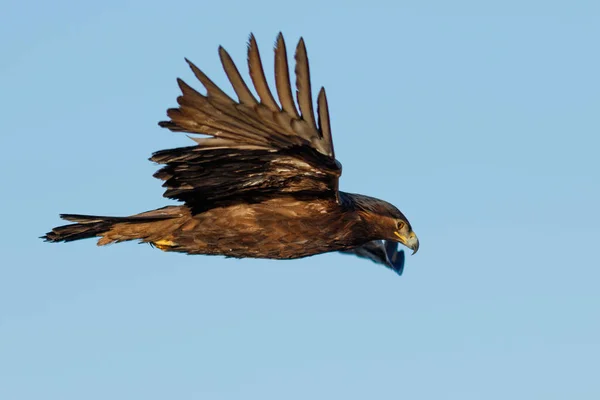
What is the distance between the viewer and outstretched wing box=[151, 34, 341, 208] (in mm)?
8523

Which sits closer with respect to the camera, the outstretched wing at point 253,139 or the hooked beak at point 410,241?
the outstretched wing at point 253,139

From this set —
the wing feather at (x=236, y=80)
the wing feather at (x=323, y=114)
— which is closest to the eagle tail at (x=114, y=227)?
the wing feather at (x=236, y=80)

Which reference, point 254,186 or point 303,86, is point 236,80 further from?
point 254,186

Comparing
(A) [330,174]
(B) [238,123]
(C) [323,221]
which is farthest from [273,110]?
(C) [323,221]

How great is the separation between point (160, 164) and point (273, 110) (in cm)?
103

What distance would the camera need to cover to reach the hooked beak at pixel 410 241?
1048cm

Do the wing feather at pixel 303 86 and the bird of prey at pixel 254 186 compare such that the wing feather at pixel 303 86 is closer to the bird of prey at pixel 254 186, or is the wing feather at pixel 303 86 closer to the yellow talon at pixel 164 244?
the bird of prey at pixel 254 186

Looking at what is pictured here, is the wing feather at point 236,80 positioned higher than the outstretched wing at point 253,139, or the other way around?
the wing feather at point 236,80

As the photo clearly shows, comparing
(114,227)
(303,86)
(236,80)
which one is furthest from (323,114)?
(114,227)

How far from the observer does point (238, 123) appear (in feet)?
28.7

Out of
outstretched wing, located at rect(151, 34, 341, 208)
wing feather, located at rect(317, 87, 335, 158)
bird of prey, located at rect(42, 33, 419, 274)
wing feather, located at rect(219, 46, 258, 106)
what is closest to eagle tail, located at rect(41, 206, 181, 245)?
bird of prey, located at rect(42, 33, 419, 274)

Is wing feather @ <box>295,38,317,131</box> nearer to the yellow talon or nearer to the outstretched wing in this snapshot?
the outstretched wing

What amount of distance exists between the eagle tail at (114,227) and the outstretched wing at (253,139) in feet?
1.63

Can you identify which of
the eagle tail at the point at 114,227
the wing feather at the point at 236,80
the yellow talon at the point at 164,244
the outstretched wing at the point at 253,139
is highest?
the wing feather at the point at 236,80
